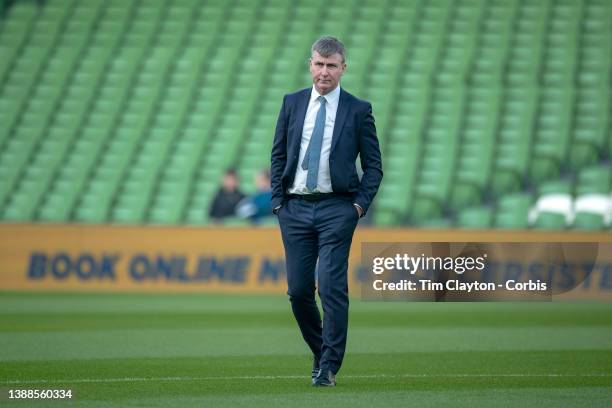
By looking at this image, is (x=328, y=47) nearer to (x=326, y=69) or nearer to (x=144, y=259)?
(x=326, y=69)

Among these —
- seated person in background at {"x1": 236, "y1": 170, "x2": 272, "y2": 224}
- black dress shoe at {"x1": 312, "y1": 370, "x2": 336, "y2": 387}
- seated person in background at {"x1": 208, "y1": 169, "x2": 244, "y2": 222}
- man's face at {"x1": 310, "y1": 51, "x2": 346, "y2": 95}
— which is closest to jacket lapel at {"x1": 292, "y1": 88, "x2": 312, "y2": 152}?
man's face at {"x1": 310, "y1": 51, "x2": 346, "y2": 95}

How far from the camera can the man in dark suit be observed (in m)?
7.00

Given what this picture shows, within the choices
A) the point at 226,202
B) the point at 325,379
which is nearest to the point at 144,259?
the point at 226,202

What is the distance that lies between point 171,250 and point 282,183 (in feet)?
35.8

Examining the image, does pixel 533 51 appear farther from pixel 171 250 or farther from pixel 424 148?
pixel 171 250

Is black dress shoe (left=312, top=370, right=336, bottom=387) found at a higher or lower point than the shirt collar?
lower

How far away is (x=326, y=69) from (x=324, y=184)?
61 centimetres

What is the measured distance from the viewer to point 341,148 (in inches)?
277

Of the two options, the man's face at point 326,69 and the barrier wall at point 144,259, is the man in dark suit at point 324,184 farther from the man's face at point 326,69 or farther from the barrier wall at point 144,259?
the barrier wall at point 144,259

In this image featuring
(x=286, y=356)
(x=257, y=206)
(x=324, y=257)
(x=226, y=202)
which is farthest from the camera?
(x=257, y=206)
